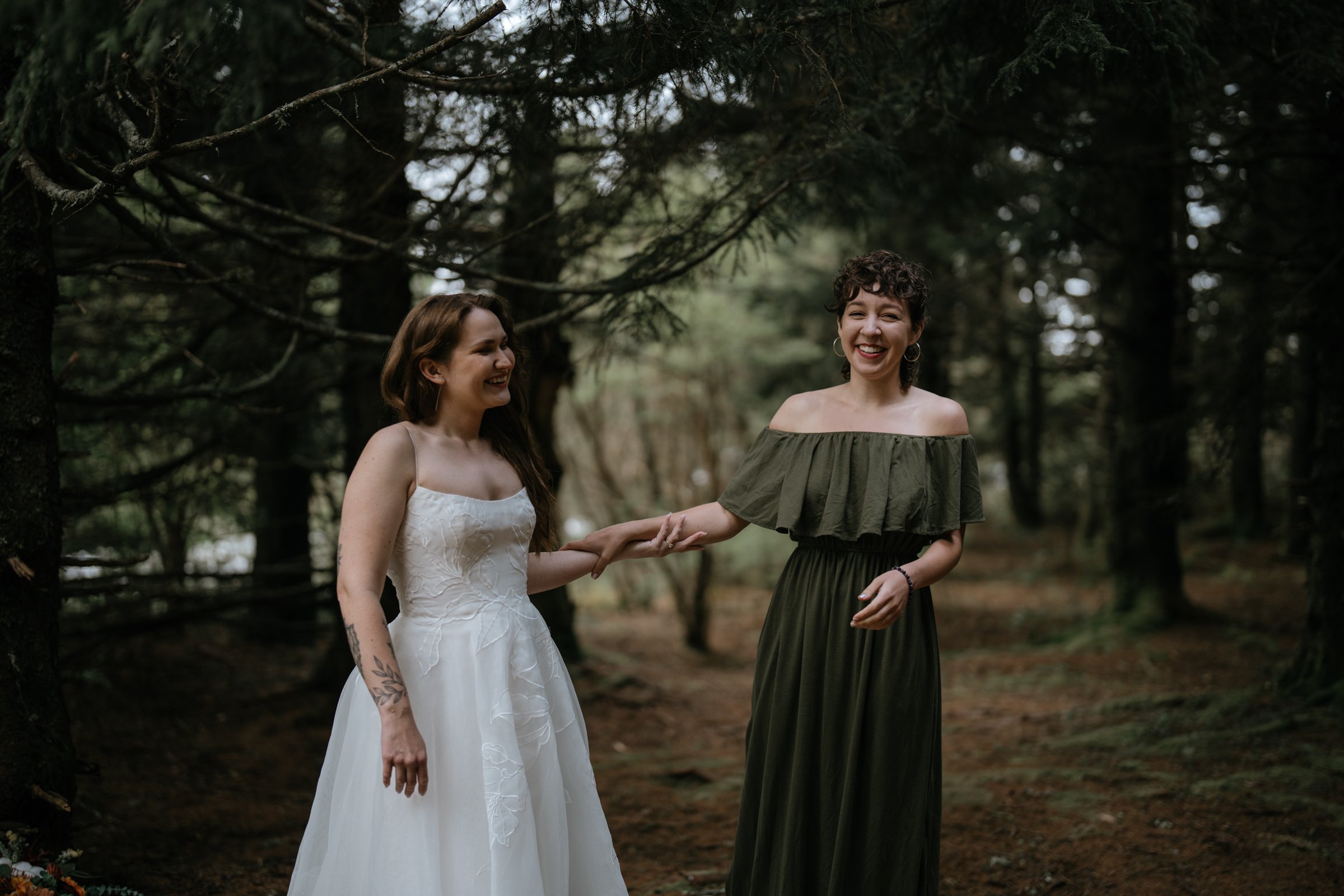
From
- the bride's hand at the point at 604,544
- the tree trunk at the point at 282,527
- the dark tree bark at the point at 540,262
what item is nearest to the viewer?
the bride's hand at the point at 604,544

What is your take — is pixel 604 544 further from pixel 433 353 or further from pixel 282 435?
pixel 282 435

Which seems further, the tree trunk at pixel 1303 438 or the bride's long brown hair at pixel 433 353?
the tree trunk at pixel 1303 438

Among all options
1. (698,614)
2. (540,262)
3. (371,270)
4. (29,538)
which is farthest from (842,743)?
(698,614)

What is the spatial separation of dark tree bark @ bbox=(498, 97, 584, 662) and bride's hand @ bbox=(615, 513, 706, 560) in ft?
1.66

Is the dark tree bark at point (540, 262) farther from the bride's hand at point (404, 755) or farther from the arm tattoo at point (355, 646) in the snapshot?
the bride's hand at point (404, 755)

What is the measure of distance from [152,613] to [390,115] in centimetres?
428

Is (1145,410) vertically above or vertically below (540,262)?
below

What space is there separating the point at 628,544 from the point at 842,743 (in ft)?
3.41

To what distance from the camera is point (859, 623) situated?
2957 millimetres

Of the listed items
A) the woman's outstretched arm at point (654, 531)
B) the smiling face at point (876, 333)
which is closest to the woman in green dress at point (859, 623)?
the smiling face at point (876, 333)

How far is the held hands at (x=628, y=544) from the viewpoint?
3527mm

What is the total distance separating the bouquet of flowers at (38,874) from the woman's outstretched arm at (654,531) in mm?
1911

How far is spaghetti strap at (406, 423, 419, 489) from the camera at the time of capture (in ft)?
9.11

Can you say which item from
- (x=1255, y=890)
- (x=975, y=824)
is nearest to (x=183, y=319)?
(x=975, y=824)
